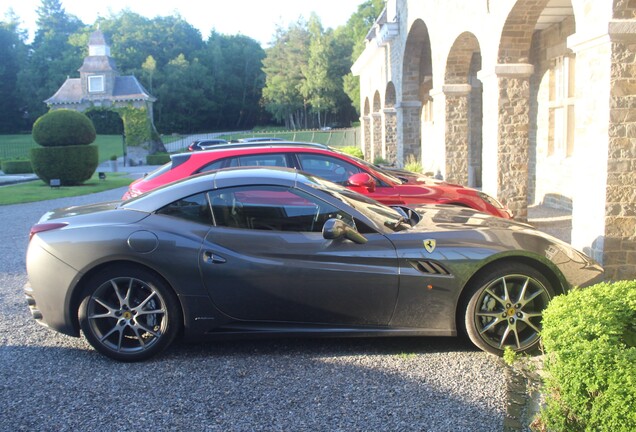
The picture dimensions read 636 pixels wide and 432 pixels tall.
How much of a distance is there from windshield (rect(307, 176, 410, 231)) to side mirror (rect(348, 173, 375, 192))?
6.61 ft

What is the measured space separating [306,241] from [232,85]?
263 ft

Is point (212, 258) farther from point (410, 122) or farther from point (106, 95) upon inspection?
point (106, 95)

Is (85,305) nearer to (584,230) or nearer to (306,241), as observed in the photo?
(306,241)

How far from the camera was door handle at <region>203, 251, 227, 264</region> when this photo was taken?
4.40 meters

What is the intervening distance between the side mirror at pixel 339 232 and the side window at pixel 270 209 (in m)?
0.17

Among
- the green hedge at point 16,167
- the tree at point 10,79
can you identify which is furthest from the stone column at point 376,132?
the tree at point 10,79

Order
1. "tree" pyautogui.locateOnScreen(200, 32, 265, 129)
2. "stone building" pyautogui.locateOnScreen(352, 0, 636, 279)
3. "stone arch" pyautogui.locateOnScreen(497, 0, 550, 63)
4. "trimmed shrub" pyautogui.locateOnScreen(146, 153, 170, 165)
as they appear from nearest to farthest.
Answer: "stone building" pyautogui.locateOnScreen(352, 0, 636, 279) < "stone arch" pyautogui.locateOnScreen(497, 0, 550, 63) < "trimmed shrub" pyautogui.locateOnScreen(146, 153, 170, 165) < "tree" pyautogui.locateOnScreen(200, 32, 265, 129)

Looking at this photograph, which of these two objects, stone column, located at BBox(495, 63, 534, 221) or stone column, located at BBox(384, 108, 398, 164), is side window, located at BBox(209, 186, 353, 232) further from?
stone column, located at BBox(384, 108, 398, 164)

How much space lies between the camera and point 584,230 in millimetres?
6723

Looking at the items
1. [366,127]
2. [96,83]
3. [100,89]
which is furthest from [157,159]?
[366,127]

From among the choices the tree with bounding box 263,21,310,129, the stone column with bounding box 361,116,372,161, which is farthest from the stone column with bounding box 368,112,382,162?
the tree with bounding box 263,21,310,129

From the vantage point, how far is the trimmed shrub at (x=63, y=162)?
23.2 meters

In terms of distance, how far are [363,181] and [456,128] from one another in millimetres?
6742

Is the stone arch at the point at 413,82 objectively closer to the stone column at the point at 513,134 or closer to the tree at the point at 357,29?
the stone column at the point at 513,134
